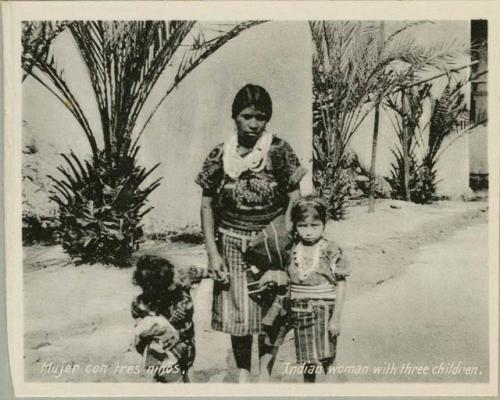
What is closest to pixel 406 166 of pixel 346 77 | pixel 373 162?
A: pixel 373 162

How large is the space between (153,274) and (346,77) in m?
0.66

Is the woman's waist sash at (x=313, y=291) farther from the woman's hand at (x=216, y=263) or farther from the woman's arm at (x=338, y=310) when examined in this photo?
the woman's hand at (x=216, y=263)

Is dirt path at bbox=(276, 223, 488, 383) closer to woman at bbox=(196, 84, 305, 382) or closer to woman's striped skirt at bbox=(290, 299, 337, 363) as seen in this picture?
woman's striped skirt at bbox=(290, 299, 337, 363)

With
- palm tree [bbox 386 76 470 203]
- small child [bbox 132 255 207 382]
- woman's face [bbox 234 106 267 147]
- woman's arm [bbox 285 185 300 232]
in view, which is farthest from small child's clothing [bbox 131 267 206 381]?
palm tree [bbox 386 76 470 203]

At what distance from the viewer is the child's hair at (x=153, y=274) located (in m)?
1.55

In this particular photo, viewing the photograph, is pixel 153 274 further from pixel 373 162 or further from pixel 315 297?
pixel 373 162

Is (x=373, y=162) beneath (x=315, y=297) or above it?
above

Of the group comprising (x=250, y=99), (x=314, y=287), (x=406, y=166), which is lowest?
(x=314, y=287)

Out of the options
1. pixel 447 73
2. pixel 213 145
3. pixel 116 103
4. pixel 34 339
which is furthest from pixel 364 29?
pixel 34 339

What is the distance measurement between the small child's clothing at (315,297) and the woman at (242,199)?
84 millimetres

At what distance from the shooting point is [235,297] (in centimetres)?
153

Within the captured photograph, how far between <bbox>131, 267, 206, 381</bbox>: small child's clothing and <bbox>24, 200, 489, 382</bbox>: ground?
22 millimetres

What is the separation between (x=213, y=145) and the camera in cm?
155

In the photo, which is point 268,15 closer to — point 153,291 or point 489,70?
point 489,70
